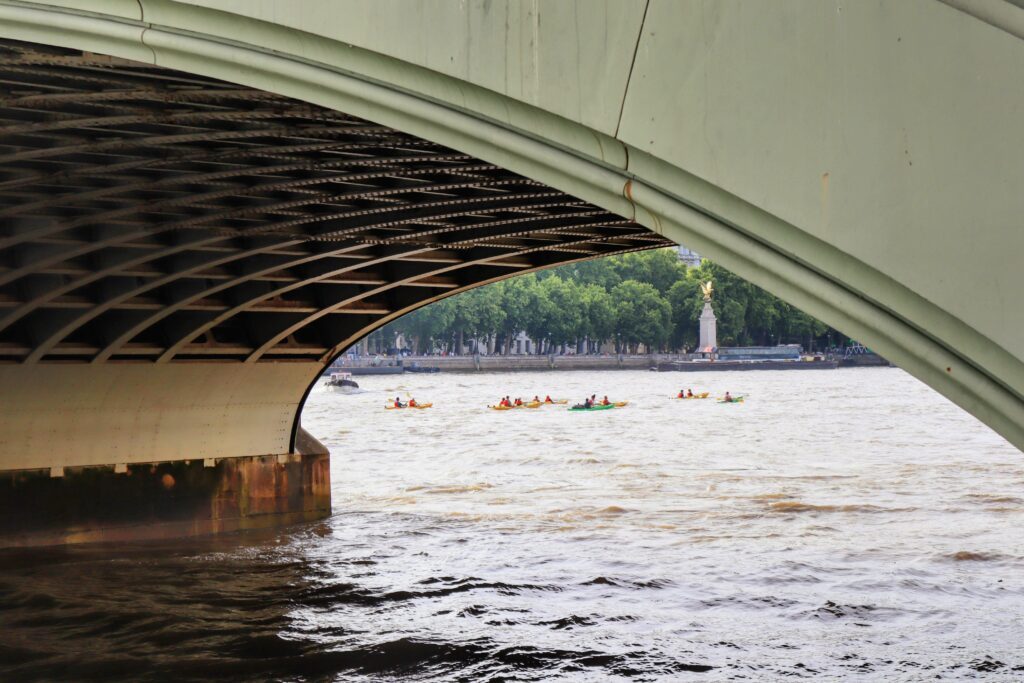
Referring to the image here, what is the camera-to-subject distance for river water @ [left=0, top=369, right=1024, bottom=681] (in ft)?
46.1

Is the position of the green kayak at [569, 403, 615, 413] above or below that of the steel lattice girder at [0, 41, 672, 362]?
below

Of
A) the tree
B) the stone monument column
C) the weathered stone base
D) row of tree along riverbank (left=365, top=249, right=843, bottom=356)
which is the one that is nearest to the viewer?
the weathered stone base

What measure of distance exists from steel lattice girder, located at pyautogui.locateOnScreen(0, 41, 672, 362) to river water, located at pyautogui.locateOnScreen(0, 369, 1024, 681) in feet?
13.5

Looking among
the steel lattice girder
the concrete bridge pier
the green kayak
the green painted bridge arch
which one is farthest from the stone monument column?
the green painted bridge arch

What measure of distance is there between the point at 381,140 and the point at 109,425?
12.8 m

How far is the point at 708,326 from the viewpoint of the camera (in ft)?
347

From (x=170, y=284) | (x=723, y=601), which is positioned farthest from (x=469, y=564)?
(x=170, y=284)

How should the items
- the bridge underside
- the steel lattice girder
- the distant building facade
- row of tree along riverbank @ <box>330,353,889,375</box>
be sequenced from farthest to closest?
1. the distant building facade
2. row of tree along riverbank @ <box>330,353,889,375</box>
3. the bridge underside
4. the steel lattice girder

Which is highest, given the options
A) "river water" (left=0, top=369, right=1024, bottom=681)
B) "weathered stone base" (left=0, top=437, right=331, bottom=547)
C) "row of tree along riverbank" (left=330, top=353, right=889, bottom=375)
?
"row of tree along riverbank" (left=330, top=353, right=889, bottom=375)

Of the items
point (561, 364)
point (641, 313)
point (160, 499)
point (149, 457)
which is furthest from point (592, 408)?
point (641, 313)

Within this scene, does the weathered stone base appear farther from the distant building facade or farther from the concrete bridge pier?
the distant building facade

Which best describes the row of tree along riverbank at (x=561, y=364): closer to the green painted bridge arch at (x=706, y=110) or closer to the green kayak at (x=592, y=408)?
the green kayak at (x=592, y=408)

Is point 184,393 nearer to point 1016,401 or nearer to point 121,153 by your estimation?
point 121,153

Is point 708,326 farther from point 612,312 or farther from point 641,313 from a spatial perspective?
point 612,312
